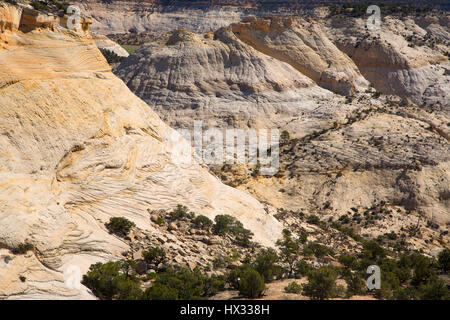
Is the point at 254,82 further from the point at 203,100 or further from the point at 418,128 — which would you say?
the point at 418,128

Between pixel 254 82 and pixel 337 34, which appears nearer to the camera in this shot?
pixel 254 82

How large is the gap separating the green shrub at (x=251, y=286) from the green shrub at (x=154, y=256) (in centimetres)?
338

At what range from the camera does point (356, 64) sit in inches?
2329

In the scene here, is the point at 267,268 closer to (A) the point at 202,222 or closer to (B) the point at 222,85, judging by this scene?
(A) the point at 202,222

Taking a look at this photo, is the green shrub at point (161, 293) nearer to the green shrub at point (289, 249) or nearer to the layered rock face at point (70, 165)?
the layered rock face at point (70, 165)

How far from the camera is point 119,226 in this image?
1895cm

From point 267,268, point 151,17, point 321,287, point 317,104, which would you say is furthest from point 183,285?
point 151,17

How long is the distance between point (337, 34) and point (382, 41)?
220 inches

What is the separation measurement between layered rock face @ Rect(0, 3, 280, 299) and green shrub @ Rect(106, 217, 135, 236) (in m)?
0.36

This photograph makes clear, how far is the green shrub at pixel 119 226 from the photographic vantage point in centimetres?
1891

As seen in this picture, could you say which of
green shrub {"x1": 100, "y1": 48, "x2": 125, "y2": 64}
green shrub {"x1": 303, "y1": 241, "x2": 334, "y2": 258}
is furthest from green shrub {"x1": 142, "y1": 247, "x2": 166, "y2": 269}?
green shrub {"x1": 100, "y1": 48, "x2": 125, "y2": 64}

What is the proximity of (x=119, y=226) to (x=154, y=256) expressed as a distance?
1.84 m

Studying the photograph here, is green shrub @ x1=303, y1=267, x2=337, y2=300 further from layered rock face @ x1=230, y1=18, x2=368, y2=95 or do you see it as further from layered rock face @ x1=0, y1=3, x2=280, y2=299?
layered rock face @ x1=230, y1=18, x2=368, y2=95
